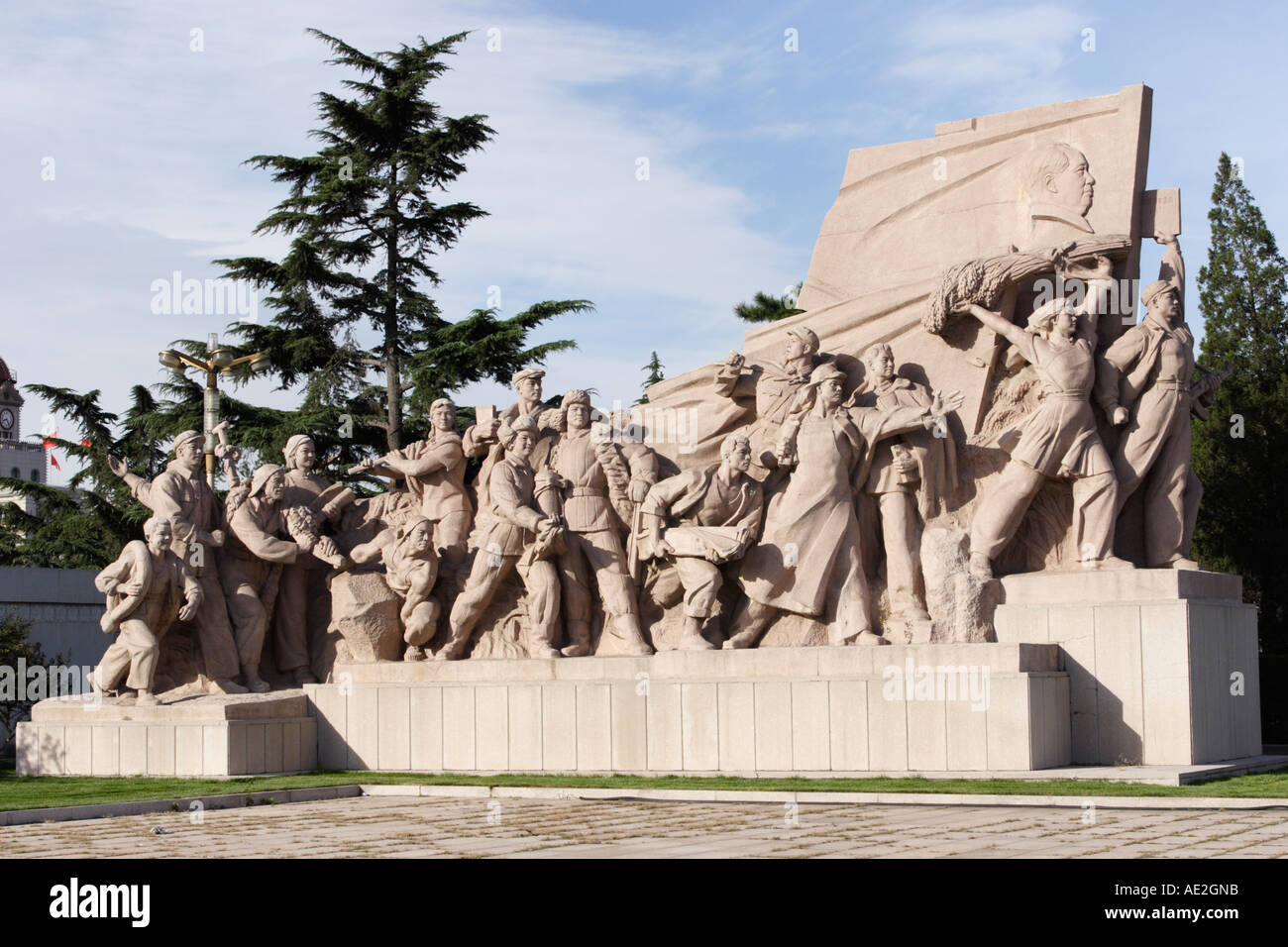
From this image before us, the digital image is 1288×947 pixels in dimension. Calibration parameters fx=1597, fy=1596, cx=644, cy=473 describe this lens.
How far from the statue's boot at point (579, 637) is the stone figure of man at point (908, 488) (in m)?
2.69

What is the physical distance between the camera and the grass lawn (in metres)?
10.0

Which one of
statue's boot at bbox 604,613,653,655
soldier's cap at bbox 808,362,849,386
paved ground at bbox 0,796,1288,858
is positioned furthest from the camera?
statue's boot at bbox 604,613,653,655

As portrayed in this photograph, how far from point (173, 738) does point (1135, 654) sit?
7746 mm

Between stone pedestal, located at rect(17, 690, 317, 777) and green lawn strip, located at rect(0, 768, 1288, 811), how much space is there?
317 mm

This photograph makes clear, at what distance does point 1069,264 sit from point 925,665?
3.58 m

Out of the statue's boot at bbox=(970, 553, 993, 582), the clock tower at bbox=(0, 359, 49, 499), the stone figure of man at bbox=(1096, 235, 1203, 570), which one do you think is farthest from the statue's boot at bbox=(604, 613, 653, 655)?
the clock tower at bbox=(0, 359, 49, 499)

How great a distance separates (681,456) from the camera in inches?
544

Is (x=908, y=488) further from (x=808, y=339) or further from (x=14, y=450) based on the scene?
(x=14, y=450)

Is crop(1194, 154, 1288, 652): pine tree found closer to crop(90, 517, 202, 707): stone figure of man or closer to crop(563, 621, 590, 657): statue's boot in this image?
crop(563, 621, 590, 657): statue's boot

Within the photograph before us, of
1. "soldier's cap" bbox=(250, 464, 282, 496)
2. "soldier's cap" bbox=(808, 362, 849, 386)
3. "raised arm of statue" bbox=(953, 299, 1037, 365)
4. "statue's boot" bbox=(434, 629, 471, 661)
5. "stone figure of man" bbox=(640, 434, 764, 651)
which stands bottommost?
"statue's boot" bbox=(434, 629, 471, 661)

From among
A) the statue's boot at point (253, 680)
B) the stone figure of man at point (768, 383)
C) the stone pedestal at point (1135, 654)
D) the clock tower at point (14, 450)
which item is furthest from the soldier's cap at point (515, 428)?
the clock tower at point (14, 450)

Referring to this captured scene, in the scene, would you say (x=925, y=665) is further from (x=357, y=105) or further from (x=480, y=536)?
(x=357, y=105)

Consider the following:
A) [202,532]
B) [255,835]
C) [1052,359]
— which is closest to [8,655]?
[202,532]

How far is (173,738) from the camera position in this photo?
523 inches
